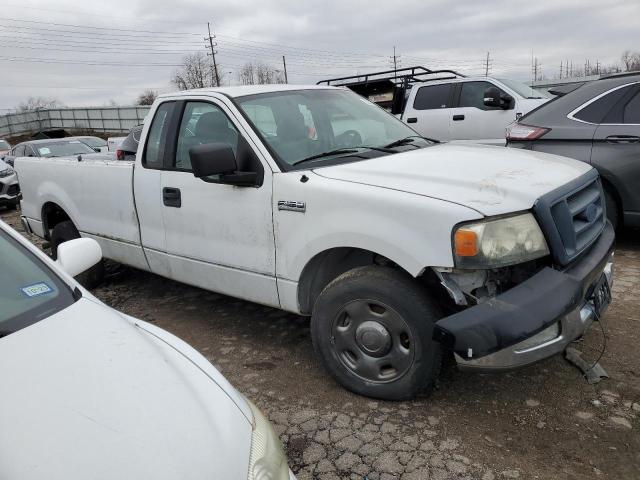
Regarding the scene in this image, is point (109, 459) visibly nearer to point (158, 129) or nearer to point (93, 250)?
point (93, 250)

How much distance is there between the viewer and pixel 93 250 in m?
2.65

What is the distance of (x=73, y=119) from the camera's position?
41.1 metres

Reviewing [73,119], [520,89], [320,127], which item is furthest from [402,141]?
[73,119]

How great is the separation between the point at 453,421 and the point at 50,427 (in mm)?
2008

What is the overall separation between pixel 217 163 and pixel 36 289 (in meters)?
1.32

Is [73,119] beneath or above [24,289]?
beneath

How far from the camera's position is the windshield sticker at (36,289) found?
2.08 meters

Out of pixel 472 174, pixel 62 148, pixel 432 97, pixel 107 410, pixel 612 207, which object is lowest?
pixel 612 207

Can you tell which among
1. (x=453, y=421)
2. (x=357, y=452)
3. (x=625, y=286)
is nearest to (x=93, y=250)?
(x=357, y=452)

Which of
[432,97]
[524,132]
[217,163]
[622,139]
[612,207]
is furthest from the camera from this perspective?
[432,97]

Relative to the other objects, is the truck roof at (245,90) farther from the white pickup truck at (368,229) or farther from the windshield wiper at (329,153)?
the windshield wiper at (329,153)

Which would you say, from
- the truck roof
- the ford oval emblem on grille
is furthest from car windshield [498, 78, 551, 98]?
the ford oval emblem on grille

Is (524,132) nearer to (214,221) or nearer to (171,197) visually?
(214,221)

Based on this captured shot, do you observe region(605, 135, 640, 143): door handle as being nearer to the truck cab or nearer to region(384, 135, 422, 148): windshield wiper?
region(384, 135, 422, 148): windshield wiper
